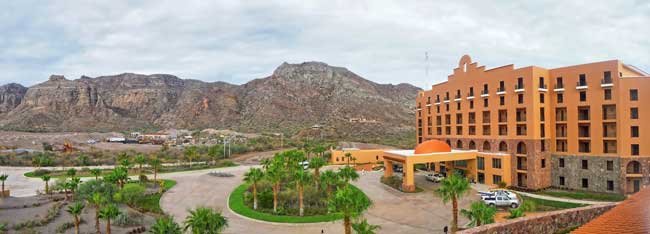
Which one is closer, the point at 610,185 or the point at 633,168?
the point at 633,168

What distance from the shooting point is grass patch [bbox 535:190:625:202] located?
36.3 metres

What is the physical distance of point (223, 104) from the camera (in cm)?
15450

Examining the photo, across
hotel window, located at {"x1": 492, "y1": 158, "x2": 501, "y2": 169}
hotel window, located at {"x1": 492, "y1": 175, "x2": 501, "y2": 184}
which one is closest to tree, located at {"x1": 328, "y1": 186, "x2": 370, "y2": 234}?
hotel window, located at {"x1": 492, "y1": 158, "x2": 501, "y2": 169}

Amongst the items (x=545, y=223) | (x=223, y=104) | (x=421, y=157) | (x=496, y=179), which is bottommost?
(x=496, y=179)

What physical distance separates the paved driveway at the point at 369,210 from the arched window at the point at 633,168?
15532 mm

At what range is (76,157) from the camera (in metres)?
74.6

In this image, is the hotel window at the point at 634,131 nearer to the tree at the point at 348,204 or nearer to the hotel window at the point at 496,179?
the hotel window at the point at 496,179

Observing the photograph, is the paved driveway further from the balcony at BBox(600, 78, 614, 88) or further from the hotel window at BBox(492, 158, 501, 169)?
the balcony at BBox(600, 78, 614, 88)

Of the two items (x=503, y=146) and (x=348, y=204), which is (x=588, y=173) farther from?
(x=348, y=204)

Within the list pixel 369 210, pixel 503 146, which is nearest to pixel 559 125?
pixel 503 146

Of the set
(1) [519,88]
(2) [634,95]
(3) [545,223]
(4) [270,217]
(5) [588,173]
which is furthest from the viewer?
(1) [519,88]

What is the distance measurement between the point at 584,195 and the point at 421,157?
16189 millimetres

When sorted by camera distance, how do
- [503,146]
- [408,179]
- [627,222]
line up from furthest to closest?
[503,146] < [408,179] < [627,222]

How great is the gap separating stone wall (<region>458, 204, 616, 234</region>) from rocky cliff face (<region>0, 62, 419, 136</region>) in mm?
96818
